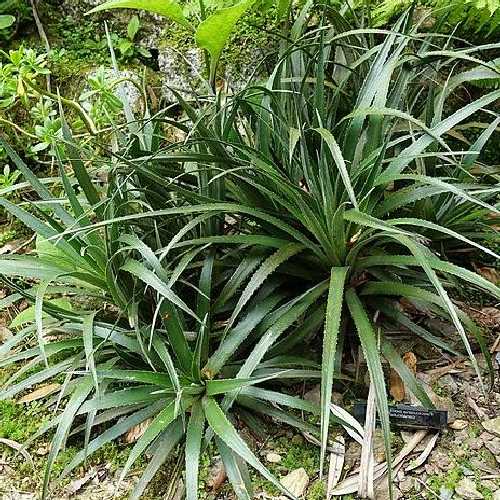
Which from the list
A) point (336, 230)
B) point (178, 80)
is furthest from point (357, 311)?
point (178, 80)

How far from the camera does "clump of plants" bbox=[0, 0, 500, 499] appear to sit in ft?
5.55

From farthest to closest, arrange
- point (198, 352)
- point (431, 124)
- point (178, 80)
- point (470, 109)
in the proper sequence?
point (178, 80) < point (431, 124) < point (470, 109) < point (198, 352)

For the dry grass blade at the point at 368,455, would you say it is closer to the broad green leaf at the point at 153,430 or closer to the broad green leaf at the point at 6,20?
the broad green leaf at the point at 153,430

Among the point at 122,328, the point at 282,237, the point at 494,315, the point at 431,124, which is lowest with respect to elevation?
the point at 494,315

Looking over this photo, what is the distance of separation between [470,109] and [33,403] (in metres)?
1.55

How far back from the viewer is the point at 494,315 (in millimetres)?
2090

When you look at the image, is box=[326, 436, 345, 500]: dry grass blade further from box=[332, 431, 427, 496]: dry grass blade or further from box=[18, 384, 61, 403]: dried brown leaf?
box=[18, 384, 61, 403]: dried brown leaf

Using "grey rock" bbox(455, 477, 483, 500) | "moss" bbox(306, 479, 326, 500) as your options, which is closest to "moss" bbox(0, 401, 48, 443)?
"moss" bbox(306, 479, 326, 500)

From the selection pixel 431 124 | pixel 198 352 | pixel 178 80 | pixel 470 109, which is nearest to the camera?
pixel 198 352

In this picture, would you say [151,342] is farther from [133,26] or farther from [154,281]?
[133,26]

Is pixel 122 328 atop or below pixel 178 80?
below

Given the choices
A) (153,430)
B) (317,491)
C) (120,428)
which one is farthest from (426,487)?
(120,428)

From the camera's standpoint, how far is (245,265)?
191 cm

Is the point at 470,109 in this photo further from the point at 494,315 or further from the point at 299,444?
the point at 299,444
